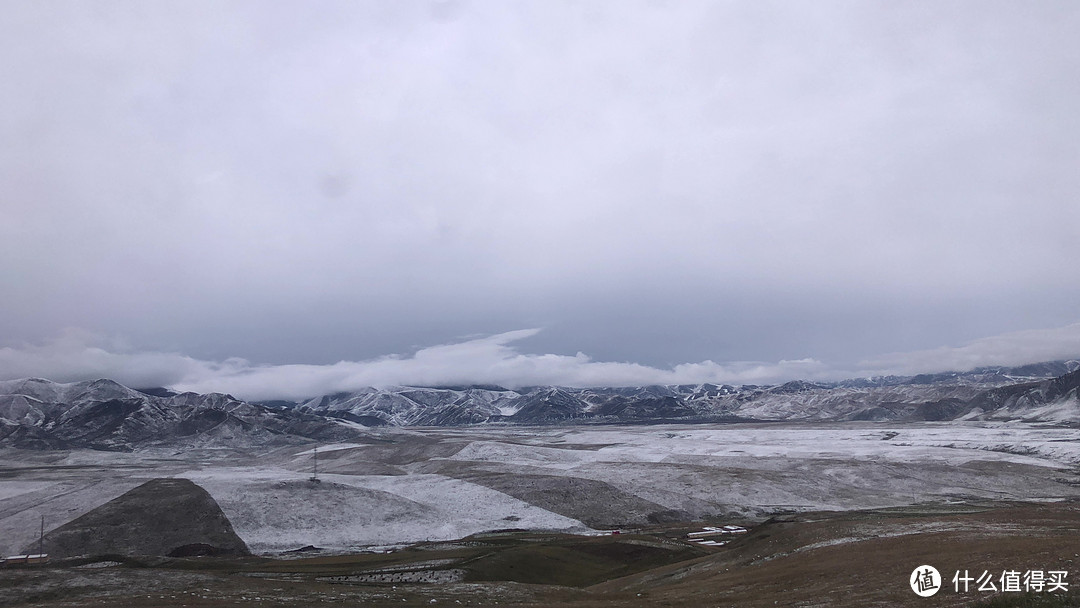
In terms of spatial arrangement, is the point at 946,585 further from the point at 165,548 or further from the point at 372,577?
the point at 165,548

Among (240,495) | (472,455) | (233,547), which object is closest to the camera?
(233,547)

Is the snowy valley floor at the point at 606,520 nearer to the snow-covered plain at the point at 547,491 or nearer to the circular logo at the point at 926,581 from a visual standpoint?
the snow-covered plain at the point at 547,491

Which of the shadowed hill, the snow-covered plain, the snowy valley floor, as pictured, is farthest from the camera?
the snow-covered plain

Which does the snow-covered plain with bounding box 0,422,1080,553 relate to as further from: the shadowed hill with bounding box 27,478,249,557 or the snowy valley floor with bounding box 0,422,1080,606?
the shadowed hill with bounding box 27,478,249,557

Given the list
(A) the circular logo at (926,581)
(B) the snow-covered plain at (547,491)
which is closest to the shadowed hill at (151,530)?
(B) the snow-covered plain at (547,491)

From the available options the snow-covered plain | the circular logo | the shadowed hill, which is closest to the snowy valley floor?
the snow-covered plain

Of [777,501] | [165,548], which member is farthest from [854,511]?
[165,548]
